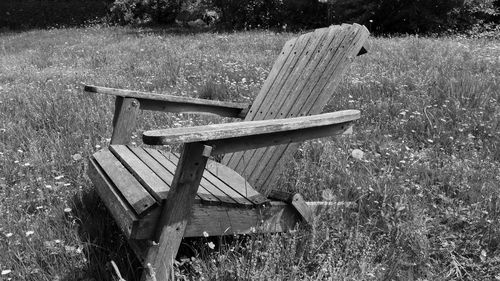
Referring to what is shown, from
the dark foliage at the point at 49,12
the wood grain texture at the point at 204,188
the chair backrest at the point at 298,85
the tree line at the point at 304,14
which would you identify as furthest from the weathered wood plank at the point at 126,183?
the dark foliage at the point at 49,12

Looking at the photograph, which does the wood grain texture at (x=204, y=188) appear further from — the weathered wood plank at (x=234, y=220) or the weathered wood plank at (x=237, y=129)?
the weathered wood plank at (x=237, y=129)

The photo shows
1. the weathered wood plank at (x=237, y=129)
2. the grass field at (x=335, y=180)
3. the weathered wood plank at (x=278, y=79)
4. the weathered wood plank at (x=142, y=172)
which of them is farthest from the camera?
the weathered wood plank at (x=278, y=79)

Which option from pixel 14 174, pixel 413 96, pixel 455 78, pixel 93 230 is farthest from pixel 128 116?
pixel 455 78

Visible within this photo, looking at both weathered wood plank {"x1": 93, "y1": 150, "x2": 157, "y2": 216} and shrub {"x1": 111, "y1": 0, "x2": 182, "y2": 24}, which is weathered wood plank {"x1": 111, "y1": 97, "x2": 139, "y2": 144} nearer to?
weathered wood plank {"x1": 93, "y1": 150, "x2": 157, "y2": 216}

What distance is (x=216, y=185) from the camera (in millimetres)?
2621

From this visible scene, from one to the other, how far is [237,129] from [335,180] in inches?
55.5

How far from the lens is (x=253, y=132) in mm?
1986

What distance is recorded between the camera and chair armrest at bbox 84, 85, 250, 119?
2.88 metres

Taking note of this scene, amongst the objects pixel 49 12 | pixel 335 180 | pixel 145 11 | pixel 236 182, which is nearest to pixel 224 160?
pixel 236 182

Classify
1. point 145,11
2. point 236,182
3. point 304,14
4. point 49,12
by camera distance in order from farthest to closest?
1. point 49,12
2. point 145,11
3. point 304,14
4. point 236,182

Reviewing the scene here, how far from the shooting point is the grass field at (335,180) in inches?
93.4

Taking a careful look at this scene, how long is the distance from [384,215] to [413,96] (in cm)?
196

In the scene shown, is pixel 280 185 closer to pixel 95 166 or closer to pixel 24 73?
pixel 95 166

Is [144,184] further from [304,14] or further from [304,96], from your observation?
[304,14]
